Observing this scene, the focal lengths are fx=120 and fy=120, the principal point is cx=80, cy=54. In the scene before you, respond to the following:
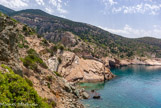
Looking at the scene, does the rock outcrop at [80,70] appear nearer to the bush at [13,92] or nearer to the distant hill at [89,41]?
the distant hill at [89,41]

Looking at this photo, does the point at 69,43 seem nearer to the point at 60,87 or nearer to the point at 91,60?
the point at 91,60

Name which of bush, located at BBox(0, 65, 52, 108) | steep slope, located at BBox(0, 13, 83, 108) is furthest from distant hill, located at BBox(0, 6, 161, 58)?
bush, located at BBox(0, 65, 52, 108)

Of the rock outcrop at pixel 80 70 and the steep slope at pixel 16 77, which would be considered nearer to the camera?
the steep slope at pixel 16 77

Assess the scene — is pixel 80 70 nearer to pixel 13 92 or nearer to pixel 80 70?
pixel 80 70

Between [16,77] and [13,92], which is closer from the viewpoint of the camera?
[13,92]

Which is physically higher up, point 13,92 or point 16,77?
point 16,77

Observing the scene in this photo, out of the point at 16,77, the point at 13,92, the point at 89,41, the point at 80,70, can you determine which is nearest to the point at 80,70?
the point at 80,70

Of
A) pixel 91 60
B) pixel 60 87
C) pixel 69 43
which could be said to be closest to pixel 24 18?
pixel 69 43

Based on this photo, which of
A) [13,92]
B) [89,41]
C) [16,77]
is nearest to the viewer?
[13,92]

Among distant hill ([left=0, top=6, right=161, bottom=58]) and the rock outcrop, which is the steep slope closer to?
the rock outcrop

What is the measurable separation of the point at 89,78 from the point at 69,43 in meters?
55.7

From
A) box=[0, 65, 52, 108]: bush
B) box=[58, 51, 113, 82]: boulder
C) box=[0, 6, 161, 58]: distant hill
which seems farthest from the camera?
box=[0, 6, 161, 58]: distant hill

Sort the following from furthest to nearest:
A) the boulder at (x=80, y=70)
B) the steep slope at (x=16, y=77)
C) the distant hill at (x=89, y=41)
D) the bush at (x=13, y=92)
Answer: the distant hill at (x=89, y=41), the boulder at (x=80, y=70), the steep slope at (x=16, y=77), the bush at (x=13, y=92)

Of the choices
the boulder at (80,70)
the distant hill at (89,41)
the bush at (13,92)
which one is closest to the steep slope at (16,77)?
the bush at (13,92)
